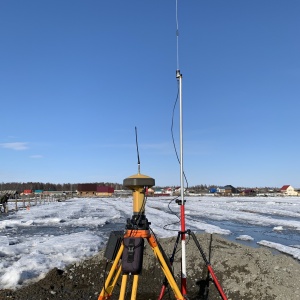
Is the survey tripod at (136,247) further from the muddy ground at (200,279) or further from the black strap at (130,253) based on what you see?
the muddy ground at (200,279)

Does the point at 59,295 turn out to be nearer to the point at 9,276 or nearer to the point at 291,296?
the point at 9,276

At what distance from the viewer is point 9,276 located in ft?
25.3

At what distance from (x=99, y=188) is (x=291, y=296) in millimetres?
115725

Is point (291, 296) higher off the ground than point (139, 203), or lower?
lower

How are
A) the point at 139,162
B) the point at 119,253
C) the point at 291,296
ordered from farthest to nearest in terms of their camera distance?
the point at 291,296, the point at 139,162, the point at 119,253

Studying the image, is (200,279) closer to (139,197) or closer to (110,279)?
(110,279)

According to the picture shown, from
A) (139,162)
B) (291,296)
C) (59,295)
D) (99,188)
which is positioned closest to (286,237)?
(291,296)

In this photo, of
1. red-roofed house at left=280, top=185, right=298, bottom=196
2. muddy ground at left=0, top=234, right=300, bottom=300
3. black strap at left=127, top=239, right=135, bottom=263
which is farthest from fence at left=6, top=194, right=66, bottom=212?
red-roofed house at left=280, top=185, right=298, bottom=196

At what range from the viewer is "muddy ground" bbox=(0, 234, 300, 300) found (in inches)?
266

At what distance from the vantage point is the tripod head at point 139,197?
471 cm

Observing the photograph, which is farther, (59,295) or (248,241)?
(248,241)

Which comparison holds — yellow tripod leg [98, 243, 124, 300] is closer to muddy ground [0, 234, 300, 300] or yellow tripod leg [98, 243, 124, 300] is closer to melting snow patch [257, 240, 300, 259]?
muddy ground [0, 234, 300, 300]

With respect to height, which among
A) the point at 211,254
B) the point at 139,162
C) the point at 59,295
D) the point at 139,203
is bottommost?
the point at 59,295

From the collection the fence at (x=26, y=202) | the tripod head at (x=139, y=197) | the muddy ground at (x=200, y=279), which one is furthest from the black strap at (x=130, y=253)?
the fence at (x=26, y=202)
